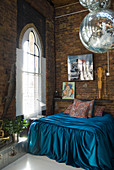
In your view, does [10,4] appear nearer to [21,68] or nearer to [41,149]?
[21,68]

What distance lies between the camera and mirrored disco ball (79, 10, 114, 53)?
4.21 feet

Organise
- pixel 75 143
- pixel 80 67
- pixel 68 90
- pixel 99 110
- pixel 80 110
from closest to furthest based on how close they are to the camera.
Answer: pixel 75 143 < pixel 80 110 < pixel 99 110 < pixel 80 67 < pixel 68 90

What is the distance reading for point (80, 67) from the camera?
15.4 ft

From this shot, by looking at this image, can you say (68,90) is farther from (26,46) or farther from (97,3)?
(97,3)

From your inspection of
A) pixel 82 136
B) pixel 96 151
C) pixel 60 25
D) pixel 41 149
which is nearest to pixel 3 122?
pixel 41 149

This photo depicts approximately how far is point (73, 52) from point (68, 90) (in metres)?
1.24

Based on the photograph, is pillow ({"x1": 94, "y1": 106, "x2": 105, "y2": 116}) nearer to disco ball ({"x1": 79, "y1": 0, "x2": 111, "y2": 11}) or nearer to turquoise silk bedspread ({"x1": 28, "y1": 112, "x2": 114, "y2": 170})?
turquoise silk bedspread ({"x1": 28, "y1": 112, "x2": 114, "y2": 170})

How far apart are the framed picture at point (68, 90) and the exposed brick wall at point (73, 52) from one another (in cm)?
14

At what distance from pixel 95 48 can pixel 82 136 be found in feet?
6.29

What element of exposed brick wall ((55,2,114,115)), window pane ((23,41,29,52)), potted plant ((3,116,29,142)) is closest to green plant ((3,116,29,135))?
potted plant ((3,116,29,142))

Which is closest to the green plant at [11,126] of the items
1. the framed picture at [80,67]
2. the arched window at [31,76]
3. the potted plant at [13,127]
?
the potted plant at [13,127]

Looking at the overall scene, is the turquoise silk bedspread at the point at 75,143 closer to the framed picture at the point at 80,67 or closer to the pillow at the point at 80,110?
the pillow at the point at 80,110

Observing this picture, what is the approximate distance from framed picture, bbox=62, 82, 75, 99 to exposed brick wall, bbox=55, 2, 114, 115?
135 millimetres

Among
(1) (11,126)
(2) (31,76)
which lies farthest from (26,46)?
(1) (11,126)
